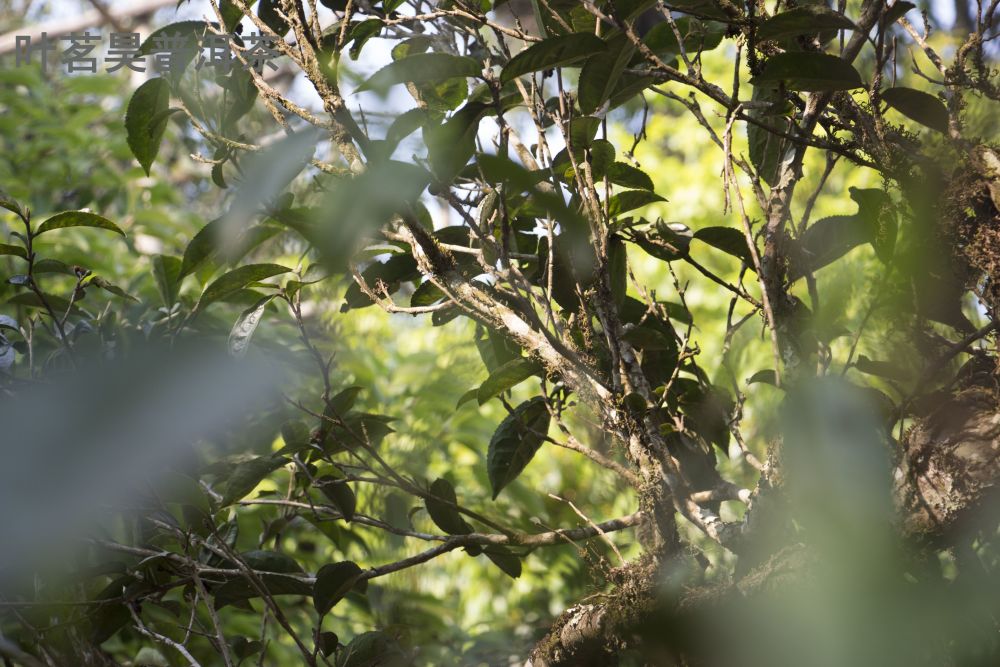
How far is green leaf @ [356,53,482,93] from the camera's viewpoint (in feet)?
2.16

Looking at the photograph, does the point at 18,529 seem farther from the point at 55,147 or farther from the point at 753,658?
the point at 55,147

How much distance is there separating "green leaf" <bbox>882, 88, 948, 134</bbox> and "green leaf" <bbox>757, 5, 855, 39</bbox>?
3.8 inches

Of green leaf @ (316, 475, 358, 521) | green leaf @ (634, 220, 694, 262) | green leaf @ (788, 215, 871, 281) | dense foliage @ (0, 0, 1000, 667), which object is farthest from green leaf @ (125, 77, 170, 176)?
green leaf @ (788, 215, 871, 281)

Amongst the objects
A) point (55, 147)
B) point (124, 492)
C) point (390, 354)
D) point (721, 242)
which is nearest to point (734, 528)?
point (721, 242)

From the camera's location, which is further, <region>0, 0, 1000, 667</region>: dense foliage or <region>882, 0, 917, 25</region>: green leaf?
<region>882, 0, 917, 25</region>: green leaf

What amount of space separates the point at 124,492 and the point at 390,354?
1600 millimetres

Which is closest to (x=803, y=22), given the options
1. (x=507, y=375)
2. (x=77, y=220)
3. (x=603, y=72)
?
(x=603, y=72)

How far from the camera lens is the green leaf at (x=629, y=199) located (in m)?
0.83

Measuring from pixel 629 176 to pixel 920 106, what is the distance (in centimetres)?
25

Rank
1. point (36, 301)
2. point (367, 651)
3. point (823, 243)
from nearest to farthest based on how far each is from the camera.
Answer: point (823, 243), point (367, 651), point (36, 301)

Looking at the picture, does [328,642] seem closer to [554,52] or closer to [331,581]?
[331,581]

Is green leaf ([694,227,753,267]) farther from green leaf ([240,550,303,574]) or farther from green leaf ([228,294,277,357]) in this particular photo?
green leaf ([240,550,303,574])

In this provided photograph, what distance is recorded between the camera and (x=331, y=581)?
0.80 m

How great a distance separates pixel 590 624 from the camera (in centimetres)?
72
